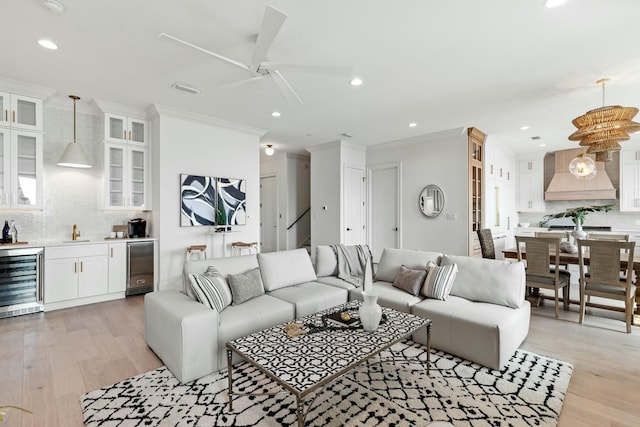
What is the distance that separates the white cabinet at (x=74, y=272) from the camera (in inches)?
153

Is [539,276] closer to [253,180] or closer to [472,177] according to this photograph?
[472,177]

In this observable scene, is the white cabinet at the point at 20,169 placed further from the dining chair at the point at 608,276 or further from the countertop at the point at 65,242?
the dining chair at the point at 608,276

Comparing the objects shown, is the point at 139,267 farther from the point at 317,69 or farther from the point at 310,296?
the point at 317,69

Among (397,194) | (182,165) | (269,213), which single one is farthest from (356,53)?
(269,213)

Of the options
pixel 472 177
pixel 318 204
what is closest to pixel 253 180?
pixel 318 204

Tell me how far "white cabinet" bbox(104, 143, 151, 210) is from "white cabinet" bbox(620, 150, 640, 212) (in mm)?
9170

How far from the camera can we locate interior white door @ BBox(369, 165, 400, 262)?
6.78m

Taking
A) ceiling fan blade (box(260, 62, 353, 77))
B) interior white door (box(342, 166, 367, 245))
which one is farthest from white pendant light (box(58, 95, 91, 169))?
interior white door (box(342, 166, 367, 245))

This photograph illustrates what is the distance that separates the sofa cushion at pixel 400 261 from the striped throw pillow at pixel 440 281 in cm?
30

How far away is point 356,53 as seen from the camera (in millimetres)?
3021

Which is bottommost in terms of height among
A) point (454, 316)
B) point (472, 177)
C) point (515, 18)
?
point (454, 316)

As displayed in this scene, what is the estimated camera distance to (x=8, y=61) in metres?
3.20

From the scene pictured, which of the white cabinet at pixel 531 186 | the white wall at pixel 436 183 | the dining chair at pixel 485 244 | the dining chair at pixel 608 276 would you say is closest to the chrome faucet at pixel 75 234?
the white wall at pixel 436 183

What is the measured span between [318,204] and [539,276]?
Result: 14.6ft
